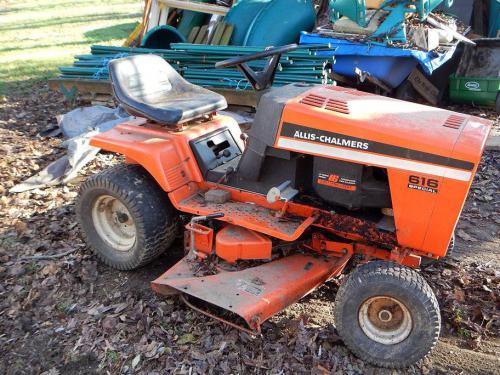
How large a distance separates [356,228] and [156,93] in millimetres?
1827

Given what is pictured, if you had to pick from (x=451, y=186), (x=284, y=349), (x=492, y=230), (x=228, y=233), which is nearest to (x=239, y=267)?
(x=228, y=233)

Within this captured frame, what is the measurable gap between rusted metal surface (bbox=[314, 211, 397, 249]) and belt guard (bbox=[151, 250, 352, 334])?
21 centimetres

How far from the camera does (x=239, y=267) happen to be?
3004 millimetres

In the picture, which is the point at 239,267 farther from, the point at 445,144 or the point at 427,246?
the point at 445,144

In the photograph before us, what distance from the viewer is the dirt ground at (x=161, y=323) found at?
2666 mm

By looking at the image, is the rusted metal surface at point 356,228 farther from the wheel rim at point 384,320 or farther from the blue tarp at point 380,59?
the blue tarp at point 380,59

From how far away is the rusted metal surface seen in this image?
270cm

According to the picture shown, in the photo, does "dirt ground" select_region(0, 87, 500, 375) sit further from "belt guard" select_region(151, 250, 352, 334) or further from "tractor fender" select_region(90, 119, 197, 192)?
"tractor fender" select_region(90, 119, 197, 192)

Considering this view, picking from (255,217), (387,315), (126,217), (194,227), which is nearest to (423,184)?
(387,315)

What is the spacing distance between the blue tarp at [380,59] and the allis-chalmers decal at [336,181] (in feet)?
11.8

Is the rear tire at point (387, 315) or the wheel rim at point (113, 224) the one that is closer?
the rear tire at point (387, 315)

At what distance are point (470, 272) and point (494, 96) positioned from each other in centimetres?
428

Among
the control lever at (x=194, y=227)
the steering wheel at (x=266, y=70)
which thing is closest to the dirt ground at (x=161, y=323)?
the control lever at (x=194, y=227)

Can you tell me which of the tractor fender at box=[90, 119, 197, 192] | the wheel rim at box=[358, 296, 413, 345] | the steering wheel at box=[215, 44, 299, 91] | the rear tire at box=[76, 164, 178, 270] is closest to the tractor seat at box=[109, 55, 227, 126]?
the tractor fender at box=[90, 119, 197, 192]
